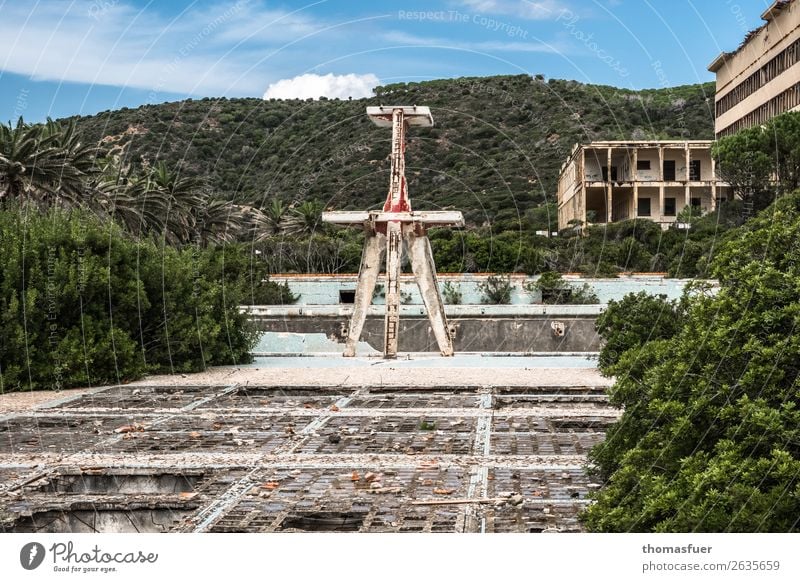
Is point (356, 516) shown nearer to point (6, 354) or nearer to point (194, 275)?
point (6, 354)

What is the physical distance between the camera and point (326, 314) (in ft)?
96.8

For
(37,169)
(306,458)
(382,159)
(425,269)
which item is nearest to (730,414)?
(306,458)

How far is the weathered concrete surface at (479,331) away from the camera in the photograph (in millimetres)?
28156

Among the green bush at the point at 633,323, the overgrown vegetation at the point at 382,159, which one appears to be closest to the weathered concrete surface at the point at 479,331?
the green bush at the point at 633,323

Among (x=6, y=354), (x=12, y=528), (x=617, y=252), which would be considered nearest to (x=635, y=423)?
(x=12, y=528)

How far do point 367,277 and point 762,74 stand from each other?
3796 cm

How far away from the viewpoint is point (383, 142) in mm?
51250

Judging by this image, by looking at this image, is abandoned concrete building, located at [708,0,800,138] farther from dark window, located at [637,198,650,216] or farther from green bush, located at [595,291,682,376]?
green bush, located at [595,291,682,376]

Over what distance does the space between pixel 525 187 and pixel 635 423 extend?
50511 mm

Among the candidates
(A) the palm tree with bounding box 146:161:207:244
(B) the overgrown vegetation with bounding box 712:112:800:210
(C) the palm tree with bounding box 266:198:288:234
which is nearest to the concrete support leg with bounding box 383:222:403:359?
(A) the palm tree with bounding box 146:161:207:244

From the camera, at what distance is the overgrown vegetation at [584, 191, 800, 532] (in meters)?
6.25

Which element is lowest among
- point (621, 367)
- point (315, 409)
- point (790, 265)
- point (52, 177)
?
point (315, 409)

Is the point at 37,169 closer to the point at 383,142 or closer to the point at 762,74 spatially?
the point at 383,142

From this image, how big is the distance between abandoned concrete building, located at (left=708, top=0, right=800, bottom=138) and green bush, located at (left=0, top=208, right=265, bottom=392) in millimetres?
30811
